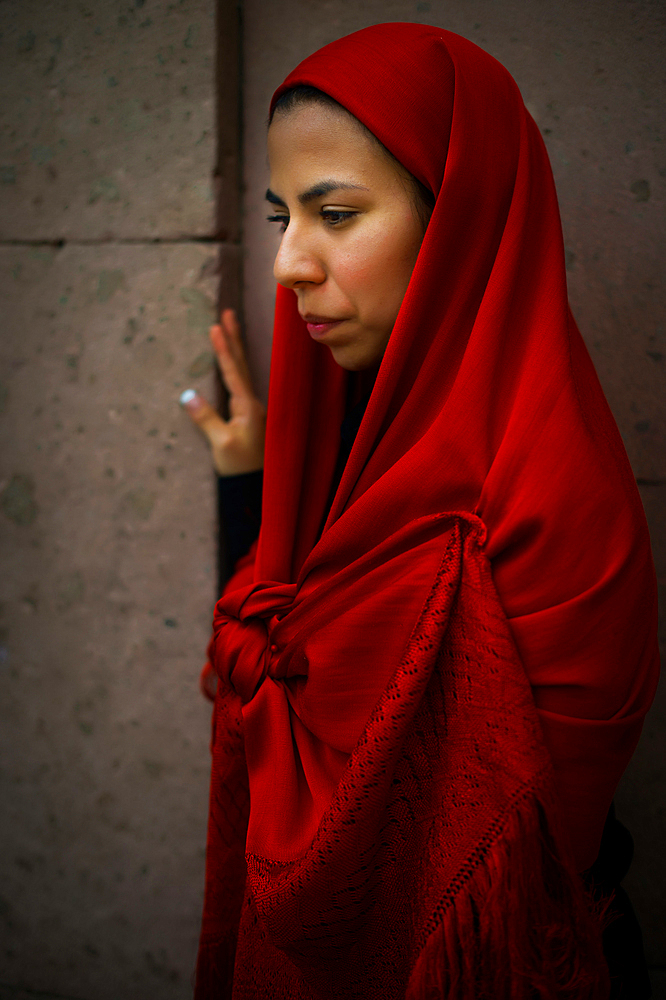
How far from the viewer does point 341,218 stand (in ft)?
2.37

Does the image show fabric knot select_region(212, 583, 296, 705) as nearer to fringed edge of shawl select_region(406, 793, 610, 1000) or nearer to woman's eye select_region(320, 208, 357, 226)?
fringed edge of shawl select_region(406, 793, 610, 1000)

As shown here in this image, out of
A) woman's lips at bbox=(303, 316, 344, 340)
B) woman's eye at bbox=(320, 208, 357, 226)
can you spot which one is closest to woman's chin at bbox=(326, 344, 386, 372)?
woman's lips at bbox=(303, 316, 344, 340)

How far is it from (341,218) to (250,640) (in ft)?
1.91

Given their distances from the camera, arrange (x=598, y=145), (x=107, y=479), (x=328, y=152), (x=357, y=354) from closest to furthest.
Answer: (x=328, y=152)
(x=357, y=354)
(x=598, y=145)
(x=107, y=479)

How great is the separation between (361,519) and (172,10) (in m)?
1.05

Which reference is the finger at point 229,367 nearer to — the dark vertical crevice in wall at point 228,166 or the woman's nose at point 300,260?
the dark vertical crevice in wall at point 228,166

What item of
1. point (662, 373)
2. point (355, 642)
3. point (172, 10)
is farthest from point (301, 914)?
point (172, 10)

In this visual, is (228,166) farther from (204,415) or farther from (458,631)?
(458,631)

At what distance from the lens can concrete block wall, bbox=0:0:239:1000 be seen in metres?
1.13

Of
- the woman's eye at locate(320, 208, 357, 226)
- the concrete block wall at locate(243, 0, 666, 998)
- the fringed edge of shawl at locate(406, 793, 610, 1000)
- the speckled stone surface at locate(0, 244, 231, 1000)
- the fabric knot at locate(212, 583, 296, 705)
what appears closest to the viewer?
the fringed edge of shawl at locate(406, 793, 610, 1000)

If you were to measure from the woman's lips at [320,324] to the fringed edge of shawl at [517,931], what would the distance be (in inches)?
24.0

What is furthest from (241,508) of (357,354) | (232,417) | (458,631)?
(458,631)

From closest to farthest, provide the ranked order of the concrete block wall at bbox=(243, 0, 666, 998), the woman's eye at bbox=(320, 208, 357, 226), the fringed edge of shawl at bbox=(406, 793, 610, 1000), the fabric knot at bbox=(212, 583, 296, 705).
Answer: the fringed edge of shawl at bbox=(406, 793, 610, 1000), the woman's eye at bbox=(320, 208, 357, 226), the fabric knot at bbox=(212, 583, 296, 705), the concrete block wall at bbox=(243, 0, 666, 998)

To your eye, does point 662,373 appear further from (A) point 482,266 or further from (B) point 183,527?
(B) point 183,527
